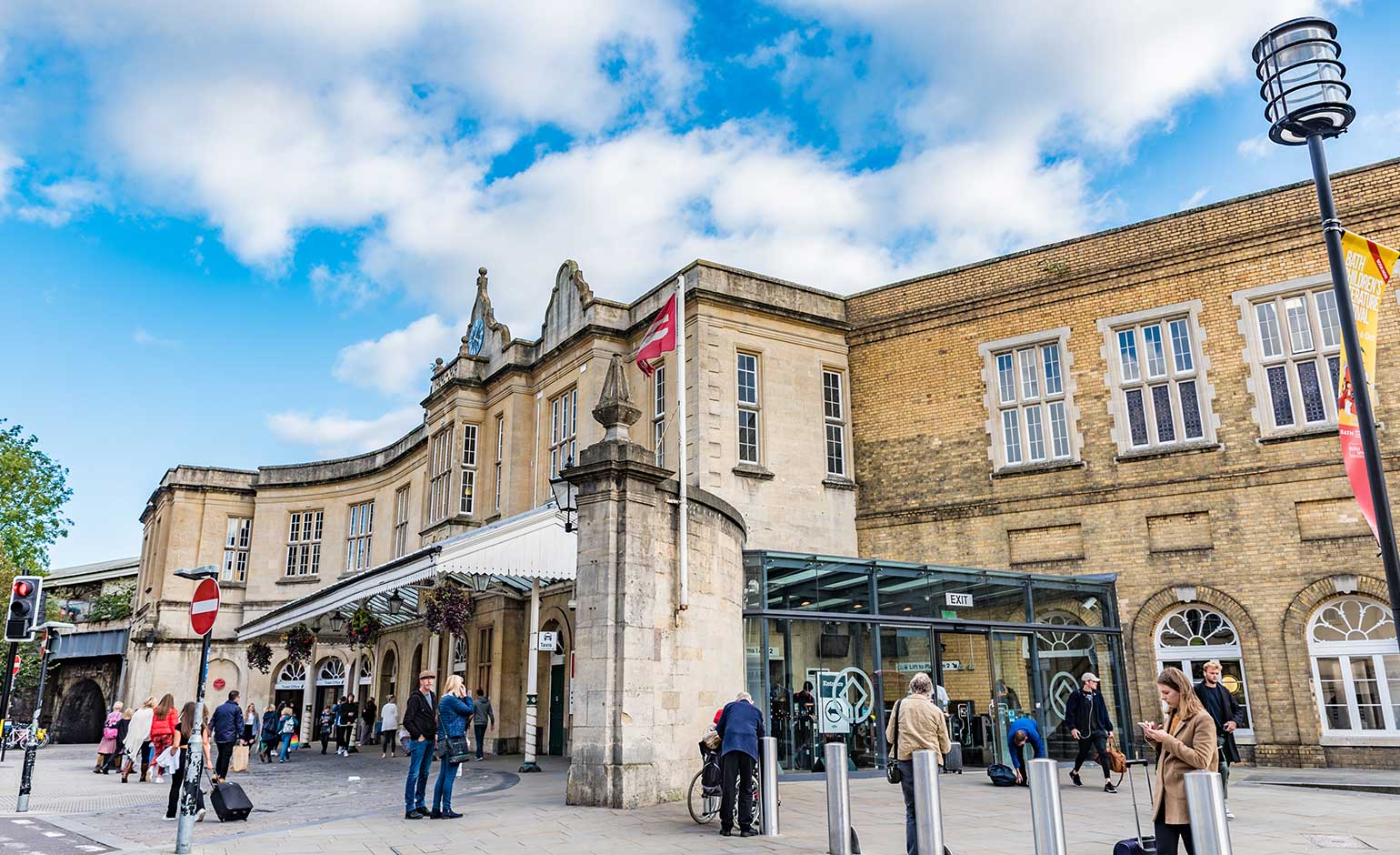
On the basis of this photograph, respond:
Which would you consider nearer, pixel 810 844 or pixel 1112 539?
pixel 810 844

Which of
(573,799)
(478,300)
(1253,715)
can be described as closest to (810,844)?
(573,799)

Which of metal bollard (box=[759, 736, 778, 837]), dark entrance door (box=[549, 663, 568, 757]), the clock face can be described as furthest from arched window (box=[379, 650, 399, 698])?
metal bollard (box=[759, 736, 778, 837])

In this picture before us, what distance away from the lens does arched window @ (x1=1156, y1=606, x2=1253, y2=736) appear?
18203 mm

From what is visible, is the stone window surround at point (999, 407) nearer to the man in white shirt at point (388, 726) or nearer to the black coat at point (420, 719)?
the black coat at point (420, 719)

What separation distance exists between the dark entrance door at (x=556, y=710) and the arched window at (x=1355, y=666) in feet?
48.0

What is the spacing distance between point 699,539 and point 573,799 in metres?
3.50

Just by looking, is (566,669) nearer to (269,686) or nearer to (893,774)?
(893,774)

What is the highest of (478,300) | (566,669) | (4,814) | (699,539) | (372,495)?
(478,300)

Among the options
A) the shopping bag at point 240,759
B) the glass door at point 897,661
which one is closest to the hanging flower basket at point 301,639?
the shopping bag at point 240,759

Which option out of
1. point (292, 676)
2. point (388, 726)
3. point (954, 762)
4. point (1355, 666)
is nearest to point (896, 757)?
point (954, 762)

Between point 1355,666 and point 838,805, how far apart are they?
1374 centimetres

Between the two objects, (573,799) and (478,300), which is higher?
(478,300)

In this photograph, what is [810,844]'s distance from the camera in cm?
893

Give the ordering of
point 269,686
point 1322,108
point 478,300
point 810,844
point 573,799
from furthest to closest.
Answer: point 269,686 → point 478,300 → point 573,799 → point 810,844 → point 1322,108
